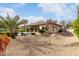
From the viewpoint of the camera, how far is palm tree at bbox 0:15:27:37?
2.06 meters

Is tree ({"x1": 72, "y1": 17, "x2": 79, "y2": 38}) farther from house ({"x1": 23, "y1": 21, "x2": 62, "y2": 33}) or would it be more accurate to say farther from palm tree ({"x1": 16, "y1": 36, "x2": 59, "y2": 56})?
palm tree ({"x1": 16, "y1": 36, "x2": 59, "y2": 56})

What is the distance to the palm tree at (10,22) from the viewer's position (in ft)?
6.76

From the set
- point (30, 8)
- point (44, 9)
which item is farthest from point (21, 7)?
point (44, 9)

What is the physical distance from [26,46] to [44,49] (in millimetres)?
178

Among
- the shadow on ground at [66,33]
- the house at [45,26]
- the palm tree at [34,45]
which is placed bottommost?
the palm tree at [34,45]

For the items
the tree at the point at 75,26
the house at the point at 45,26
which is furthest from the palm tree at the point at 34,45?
the tree at the point at 75,26

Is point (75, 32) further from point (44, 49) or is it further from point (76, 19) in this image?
point (44, 49)

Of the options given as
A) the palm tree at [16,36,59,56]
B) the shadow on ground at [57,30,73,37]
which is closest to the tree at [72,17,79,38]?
the shadow on ground at [57,30,73,37]

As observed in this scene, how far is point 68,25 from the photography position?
6.79 ft

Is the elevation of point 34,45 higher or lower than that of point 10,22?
lower

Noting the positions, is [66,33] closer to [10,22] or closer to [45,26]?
[45,26]

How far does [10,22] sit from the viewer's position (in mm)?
2066

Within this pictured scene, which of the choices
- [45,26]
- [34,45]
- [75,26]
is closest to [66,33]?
[75,26]

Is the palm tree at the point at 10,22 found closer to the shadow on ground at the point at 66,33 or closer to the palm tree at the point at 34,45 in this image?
the palm tree at the point at 34,45
